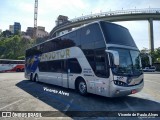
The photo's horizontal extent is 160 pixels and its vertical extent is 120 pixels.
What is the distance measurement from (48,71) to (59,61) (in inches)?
94.4

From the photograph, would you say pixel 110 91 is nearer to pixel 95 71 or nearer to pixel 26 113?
pixel 95 71

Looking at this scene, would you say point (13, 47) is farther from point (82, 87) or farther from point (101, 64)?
point (101, 64)

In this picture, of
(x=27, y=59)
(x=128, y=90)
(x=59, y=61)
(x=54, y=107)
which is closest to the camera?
(x=54, y=107)

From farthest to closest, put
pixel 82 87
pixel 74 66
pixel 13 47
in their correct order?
pixel 13 47
pixel 74 66
pixel 82 87

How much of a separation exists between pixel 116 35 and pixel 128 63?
61.3 inches

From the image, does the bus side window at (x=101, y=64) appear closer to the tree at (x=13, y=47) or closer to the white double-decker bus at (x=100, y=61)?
the white double-decker bus at (x=100, y=61)

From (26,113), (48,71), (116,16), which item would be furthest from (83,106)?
(116,16)

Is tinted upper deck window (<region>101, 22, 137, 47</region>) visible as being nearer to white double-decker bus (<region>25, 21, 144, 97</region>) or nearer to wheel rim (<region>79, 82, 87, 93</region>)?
white double-decker bus (<region>25, 21, 144, 97</region>)

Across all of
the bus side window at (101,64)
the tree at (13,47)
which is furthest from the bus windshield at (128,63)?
the tree at (13,47)

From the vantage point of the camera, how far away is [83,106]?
7848mm

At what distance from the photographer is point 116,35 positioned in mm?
9102

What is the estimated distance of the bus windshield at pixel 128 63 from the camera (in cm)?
822

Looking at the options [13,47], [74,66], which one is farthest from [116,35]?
[13,47]

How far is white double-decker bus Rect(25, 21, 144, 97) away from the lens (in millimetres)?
8102
